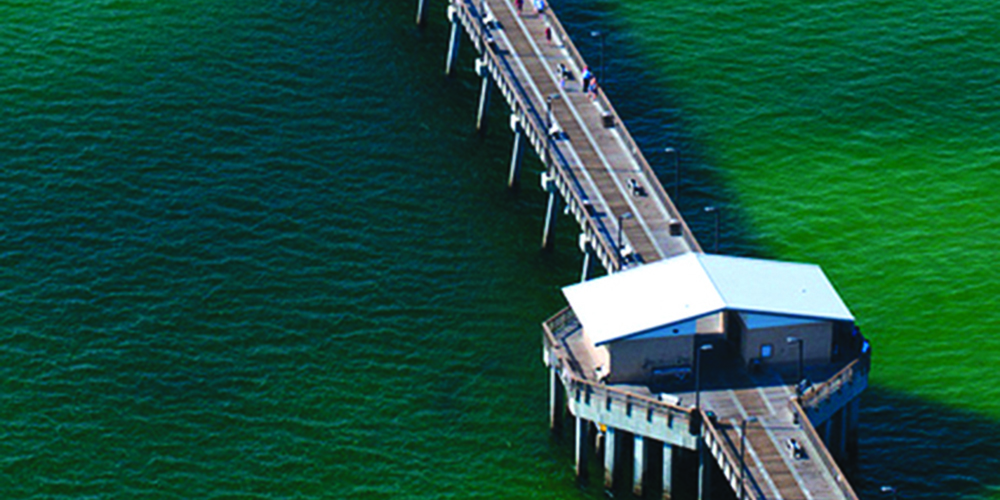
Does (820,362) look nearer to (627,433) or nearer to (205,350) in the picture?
(627,433)

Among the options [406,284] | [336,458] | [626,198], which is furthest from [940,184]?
[336,458]

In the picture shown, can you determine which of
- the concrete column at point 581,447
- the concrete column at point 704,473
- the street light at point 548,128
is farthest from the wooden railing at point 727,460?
the street light at point 548,128

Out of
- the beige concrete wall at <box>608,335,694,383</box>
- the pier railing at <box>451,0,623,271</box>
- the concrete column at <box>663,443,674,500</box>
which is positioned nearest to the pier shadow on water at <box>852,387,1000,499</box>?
the concrete column at <box>663,443,674,500</box>

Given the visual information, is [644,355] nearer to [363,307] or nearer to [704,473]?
[704,473]

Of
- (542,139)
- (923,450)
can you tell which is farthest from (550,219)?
(923,450)

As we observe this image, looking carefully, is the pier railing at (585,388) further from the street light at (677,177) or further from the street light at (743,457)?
the street light at (677,177)

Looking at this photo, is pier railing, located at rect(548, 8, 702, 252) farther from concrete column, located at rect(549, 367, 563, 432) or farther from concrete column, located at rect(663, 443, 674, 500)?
concrete column, located at rect(663, 443, 674, 500)
